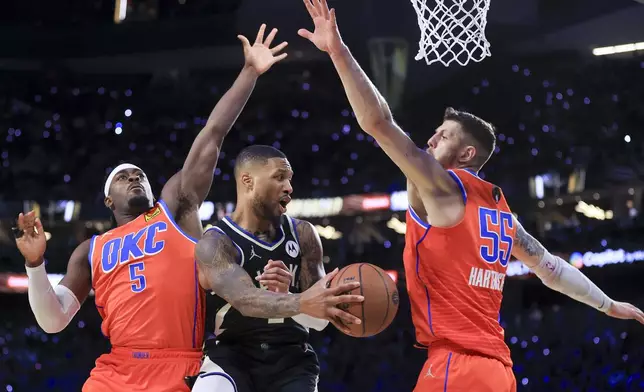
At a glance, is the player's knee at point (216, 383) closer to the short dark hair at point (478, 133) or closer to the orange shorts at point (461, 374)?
the orange shorts at point (461, 374)

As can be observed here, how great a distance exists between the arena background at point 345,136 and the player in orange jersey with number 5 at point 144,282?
6.50 metres

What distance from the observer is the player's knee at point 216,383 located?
3338 millimetres

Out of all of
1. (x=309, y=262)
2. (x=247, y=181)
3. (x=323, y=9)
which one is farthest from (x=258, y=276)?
(x=323, y=9)

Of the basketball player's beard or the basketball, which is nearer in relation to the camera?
the basketball

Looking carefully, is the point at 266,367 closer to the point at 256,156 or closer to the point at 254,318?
the point at 254,318

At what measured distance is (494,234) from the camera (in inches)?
138

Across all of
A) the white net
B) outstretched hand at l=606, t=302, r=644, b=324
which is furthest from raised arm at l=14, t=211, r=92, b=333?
outstretched hand at l=606, t=302, r=644, b=324

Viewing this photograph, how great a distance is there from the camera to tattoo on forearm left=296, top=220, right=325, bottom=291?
3566mm

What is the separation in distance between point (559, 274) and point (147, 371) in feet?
6.63

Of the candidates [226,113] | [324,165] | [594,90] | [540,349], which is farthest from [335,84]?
[226,113]

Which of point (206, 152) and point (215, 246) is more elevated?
point (206, 152)

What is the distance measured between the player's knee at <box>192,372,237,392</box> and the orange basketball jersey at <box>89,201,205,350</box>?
1.52ft

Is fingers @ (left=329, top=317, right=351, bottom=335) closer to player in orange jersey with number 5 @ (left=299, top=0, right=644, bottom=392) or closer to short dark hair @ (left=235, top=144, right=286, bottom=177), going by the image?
player in orange jersey with number 5 @ (left=299, top=0, right=644, bottom=392)

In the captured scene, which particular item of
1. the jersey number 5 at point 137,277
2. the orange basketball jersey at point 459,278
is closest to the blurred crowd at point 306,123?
the jersey number 5 at point 137,277
